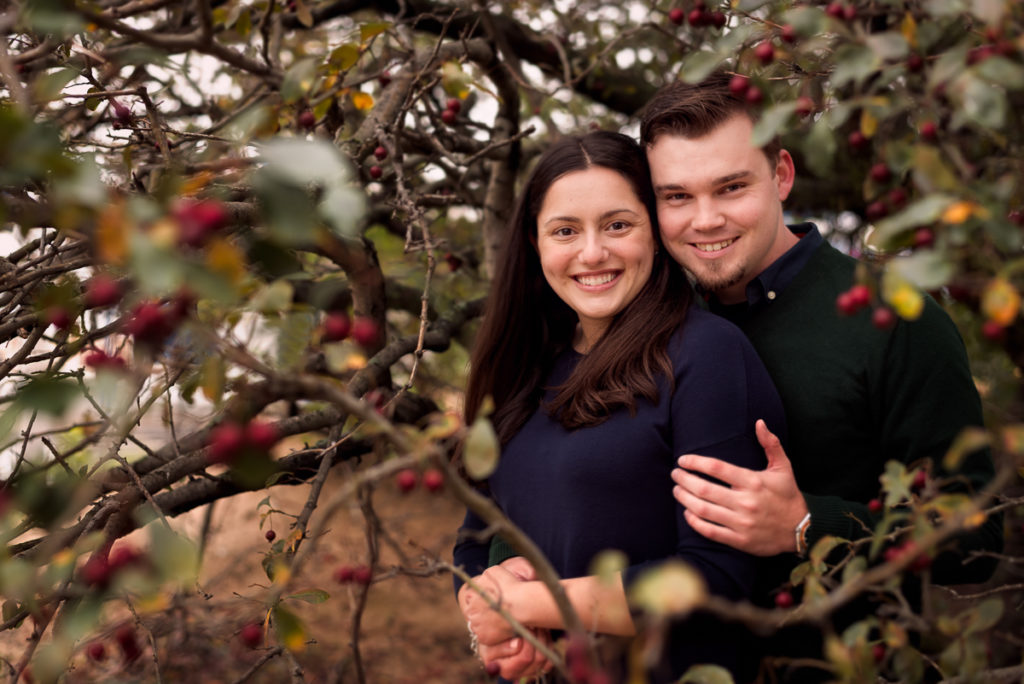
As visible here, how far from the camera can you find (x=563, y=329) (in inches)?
96.7

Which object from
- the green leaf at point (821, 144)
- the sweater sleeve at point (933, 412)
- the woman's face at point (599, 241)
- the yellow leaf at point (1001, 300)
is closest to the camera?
the yellow leaf at point (1001, 300)

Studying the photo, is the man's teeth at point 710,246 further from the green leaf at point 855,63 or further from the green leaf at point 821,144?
the green leaf at point 855,63

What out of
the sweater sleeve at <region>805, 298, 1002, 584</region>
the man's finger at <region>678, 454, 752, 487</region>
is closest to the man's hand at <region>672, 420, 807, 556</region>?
the man's finger at <region>678, 454, 752, 487</region>

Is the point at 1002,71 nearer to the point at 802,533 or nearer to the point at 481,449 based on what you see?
the point at 481,449

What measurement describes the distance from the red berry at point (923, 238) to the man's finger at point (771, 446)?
1.89ft

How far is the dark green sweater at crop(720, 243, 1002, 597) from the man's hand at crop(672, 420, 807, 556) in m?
0.21

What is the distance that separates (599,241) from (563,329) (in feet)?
1.38

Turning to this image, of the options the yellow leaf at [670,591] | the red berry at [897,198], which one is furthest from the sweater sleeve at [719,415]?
the yellow leaf at [670,591]

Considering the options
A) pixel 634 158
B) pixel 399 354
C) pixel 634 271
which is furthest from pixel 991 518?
pixel 399 354

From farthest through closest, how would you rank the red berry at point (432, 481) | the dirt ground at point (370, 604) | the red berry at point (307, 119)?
the dirt ground at point (370, 604) < the red berry at point (307, 119) < the red berry at point (432, 481)

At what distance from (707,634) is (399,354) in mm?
1341

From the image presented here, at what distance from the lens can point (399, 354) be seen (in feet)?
8.91

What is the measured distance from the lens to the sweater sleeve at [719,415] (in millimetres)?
Answer: 1696

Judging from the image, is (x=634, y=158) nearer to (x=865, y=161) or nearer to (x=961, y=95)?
(x=961, y=95)
